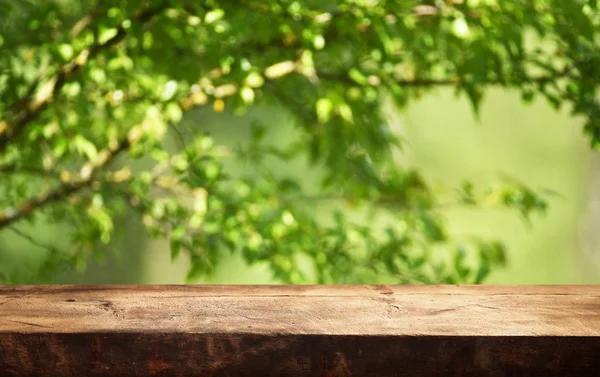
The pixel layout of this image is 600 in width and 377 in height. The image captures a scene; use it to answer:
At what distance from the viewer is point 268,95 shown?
1.98 metres

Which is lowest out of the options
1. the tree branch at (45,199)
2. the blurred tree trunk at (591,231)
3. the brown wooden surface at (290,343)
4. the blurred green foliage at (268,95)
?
the blurred tree trunk at (591,231)

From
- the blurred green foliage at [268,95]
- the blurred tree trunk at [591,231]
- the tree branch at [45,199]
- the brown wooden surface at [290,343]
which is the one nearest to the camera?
the brown wooden surface at [290,343]

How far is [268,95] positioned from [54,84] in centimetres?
58

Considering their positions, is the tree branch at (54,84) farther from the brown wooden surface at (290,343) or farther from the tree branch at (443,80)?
the brown wooden surface at (290,343)

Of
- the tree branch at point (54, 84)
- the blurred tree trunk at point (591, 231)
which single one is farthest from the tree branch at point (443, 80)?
the blurred tree trunk at point (591, 231)

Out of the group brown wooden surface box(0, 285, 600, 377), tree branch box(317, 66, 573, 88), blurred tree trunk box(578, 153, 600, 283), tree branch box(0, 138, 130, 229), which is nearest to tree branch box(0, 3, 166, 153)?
tree branch box(0, 138, 130, 229)

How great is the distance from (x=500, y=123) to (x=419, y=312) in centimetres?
710

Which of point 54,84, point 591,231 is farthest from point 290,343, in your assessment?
point 591,231

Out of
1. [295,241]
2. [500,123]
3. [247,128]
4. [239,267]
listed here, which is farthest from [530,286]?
[500,123]

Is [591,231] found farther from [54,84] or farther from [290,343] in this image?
[290,343]

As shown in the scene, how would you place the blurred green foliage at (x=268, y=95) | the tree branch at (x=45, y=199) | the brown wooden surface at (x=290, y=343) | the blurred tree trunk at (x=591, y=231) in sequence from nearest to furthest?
the brown wooden surface at (x=290, y=343)
the blurred green foliage at (x=268, y=95)
the tree branch at (x=45, y=199)
the blurred tree trunk at (x=591, y=231)

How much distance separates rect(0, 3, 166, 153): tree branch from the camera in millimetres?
1460

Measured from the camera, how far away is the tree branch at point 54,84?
1.46 metres

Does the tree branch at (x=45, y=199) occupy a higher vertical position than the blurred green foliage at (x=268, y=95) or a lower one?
lower
